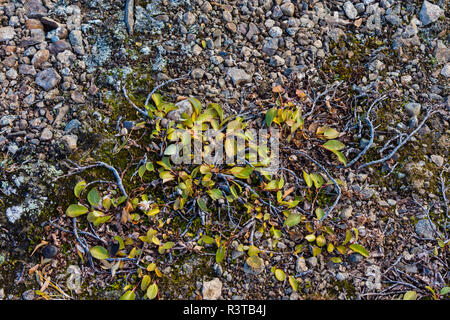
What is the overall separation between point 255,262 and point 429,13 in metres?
2.74

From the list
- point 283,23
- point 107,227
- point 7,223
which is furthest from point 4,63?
point 283,23

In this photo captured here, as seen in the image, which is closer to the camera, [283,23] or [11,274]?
[11,274]

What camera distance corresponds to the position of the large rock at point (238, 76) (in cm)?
324

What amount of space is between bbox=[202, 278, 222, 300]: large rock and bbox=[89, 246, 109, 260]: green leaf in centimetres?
71

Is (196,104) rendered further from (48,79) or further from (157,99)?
(48,79)

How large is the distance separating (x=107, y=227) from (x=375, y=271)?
1907 millimetres

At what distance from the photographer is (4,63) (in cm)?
311

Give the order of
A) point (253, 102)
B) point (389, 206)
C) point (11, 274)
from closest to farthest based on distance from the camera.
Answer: point (11, 274), point (389, 206), point (253, 102)

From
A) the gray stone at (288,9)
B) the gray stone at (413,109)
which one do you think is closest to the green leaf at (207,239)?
the gray stone at (413,109)

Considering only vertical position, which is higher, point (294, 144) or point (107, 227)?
point (294, 144)

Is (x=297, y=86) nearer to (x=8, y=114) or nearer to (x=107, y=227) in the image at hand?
(x=107, y=227)

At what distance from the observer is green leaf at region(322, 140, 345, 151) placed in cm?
306

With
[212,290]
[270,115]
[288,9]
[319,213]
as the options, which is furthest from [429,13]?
[212,290]

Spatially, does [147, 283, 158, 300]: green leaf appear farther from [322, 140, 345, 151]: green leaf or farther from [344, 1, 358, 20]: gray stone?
[344, 1, 358, 20]: gray stone
